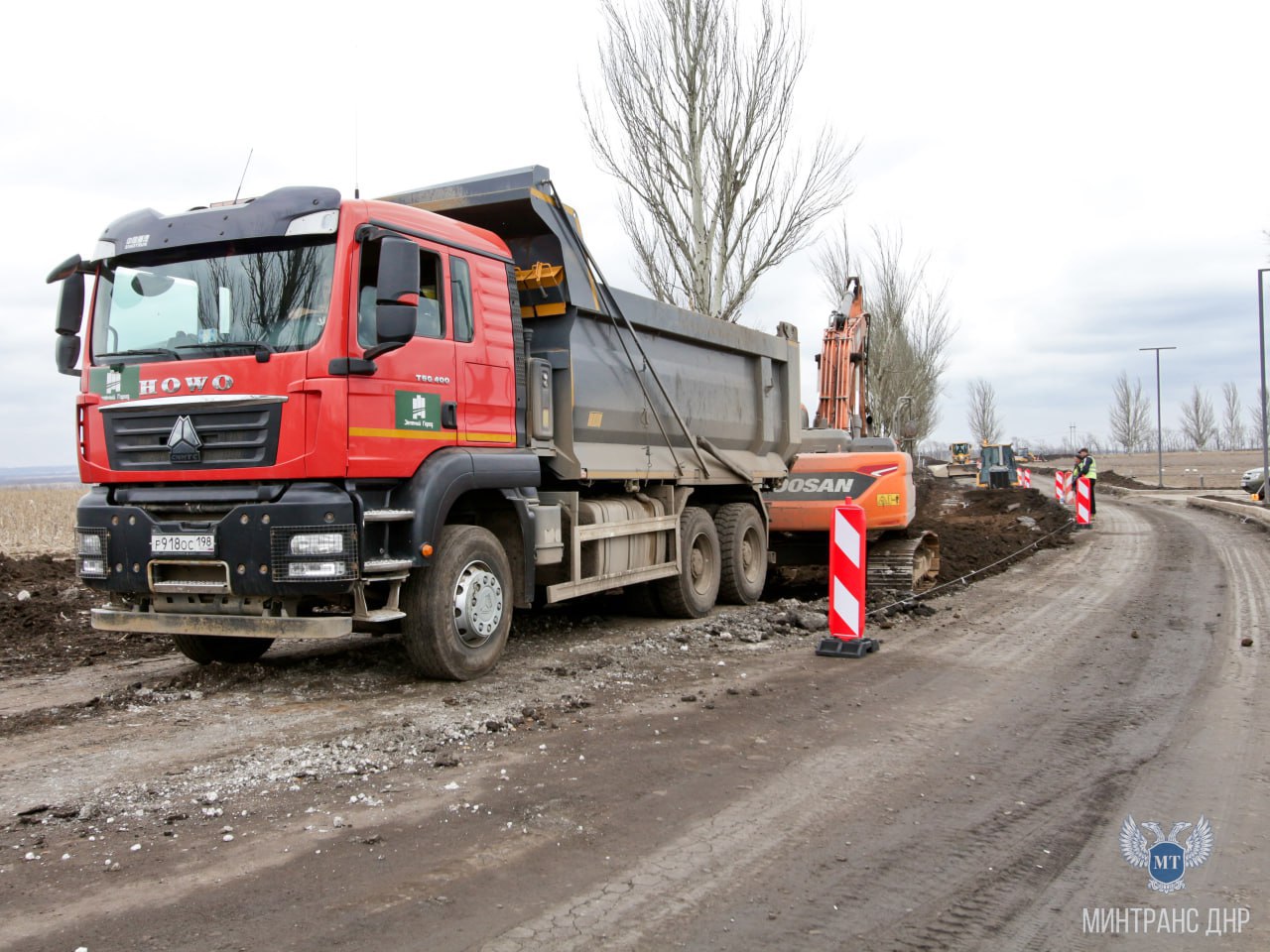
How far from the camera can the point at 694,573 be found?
392 inches

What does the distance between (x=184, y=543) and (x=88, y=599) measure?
531cm

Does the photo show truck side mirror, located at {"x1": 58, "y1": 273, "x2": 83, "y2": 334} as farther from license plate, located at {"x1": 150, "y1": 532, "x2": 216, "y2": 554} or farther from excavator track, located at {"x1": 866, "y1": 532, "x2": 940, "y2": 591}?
excavator track, located at {"x1": 866, "y1": 532, "x2": 940, "y2": 591}

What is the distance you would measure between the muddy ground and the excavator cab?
14368 mm

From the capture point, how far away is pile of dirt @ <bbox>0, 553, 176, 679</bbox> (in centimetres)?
775

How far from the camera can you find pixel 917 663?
7426mm

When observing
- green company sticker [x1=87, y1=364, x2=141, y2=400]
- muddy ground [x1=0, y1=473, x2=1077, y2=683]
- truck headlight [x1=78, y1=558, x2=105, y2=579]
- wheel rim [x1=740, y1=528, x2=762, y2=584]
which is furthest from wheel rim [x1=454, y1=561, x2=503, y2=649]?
wheel rim [x1=740, y1=528, x2=762, y2=584]

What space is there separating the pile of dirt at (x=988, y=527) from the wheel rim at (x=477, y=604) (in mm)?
7588

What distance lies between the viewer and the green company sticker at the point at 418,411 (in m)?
6.14

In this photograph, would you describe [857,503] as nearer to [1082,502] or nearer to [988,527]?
[988,527]

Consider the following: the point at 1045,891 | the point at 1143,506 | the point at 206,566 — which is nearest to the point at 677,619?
the point at 206,566

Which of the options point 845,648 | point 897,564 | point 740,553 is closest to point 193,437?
point 845,648

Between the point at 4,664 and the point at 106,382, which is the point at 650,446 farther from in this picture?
the point at 4,664

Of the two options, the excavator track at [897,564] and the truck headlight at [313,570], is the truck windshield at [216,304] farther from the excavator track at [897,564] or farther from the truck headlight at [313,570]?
the excavator track at [897,564]

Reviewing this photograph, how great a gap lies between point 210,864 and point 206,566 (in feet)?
8.78
